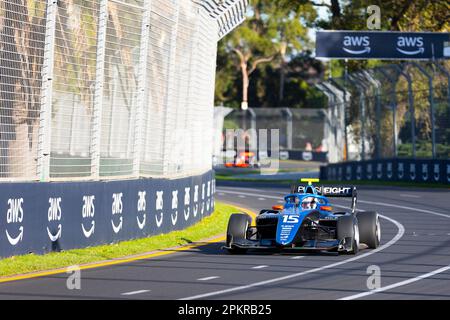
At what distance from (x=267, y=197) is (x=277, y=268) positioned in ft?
66.9

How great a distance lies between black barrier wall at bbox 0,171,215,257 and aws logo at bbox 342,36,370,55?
77.4ft

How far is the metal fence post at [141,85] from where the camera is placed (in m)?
19.0

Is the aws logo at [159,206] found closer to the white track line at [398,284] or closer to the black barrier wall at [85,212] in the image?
the black barrier wall at [85,212]

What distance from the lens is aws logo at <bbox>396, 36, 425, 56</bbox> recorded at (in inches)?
1704

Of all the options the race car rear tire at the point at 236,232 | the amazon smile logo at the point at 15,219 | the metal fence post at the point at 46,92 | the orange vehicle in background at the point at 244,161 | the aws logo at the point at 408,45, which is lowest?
the race car rear tire at the point at 236,232

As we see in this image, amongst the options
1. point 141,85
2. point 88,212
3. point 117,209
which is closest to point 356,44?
point 141,85

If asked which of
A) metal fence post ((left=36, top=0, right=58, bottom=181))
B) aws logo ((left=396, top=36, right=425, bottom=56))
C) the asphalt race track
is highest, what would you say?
aws logo ((left=396, top=36, right=425, bottom=56))

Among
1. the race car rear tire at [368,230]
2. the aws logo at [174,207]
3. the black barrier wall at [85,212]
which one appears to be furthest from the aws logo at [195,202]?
the race car rear tire at [368,230]

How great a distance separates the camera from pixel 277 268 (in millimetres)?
15312

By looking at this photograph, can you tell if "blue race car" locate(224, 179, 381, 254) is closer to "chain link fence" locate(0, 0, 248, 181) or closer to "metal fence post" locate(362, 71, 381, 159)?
"chain link fence" locate(0, 0, 248, 181)

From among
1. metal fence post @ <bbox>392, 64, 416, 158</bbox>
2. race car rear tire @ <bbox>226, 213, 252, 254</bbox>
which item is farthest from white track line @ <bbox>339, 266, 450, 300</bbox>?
metal fence post @ <bbox>392, 64, 416, 158</bbox>

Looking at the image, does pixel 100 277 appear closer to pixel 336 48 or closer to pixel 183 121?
pixel 183 121

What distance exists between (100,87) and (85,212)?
83.5 inches
